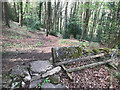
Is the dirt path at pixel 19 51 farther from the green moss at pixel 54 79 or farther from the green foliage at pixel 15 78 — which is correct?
the green moss at pixel 54 79

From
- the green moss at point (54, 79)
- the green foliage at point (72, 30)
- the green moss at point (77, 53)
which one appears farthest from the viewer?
the green foliage at point (72, 30)

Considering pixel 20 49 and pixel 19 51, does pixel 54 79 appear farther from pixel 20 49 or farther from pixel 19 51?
pixel 20 49

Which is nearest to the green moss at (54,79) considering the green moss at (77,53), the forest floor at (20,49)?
the green moss at (77,53)

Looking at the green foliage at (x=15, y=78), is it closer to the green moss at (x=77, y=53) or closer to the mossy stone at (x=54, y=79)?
the mossy stone at (x=54, y=79)

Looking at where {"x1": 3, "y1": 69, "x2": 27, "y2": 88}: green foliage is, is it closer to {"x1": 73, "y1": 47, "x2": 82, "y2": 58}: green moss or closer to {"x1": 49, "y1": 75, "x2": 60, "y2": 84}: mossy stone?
{"x1": 49, "y1": 75, "x2": 60, "y2": 84}: mossy stone

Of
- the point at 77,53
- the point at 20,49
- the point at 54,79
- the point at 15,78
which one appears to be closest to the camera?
the point at 15,78

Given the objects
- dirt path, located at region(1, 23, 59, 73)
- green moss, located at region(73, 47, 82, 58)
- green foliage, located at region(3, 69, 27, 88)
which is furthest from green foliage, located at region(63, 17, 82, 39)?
green foliage, located at region(3, 69, 27, 88)

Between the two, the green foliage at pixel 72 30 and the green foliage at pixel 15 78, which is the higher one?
the green foliage at pixel 72 30

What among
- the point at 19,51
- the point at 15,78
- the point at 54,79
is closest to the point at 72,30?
the point at 19,51

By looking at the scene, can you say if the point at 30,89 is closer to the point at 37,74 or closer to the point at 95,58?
the point at 37,74

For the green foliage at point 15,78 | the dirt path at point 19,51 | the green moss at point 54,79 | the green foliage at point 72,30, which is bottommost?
the green moss at point 54,79

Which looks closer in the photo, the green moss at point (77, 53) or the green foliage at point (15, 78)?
the green foliage at point (15, 78)

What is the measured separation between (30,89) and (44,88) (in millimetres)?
549

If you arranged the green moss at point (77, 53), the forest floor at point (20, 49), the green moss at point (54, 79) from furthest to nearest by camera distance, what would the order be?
the forest floor at point (20, 49) < the green moss at point (77, 53) < the green moss at point (54, 79)
